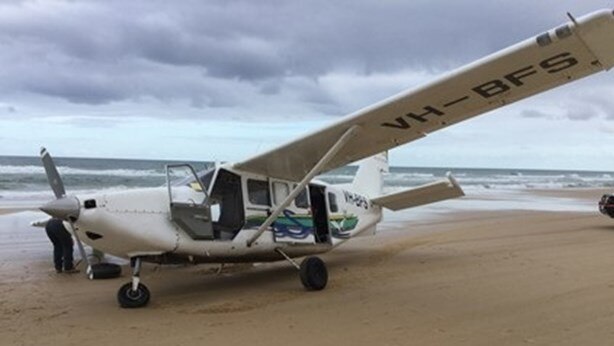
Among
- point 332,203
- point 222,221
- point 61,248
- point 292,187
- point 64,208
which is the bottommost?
point 61,248

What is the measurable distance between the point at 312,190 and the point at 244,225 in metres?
1.99

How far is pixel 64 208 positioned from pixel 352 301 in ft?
12.3

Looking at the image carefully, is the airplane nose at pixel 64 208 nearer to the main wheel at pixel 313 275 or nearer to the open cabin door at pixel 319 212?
the main wheel at pixel 313 275

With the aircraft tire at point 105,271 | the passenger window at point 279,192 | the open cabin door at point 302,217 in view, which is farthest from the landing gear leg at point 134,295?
the passenger window at point 279,192

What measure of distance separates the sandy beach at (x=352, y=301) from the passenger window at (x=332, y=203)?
1.04 metres

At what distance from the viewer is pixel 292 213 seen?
10164 millimetres

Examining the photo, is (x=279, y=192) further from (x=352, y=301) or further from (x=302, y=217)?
(x=352, y=301)

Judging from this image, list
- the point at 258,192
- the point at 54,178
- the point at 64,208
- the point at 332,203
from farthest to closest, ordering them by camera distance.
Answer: the point at 332,203, the point at 258,192, the point at 54,178, the point at 64,208

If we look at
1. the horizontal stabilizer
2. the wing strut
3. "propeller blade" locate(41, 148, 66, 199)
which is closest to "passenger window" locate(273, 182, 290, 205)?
the wing strut

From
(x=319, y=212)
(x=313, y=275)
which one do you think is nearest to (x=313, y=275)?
(x=313, y=275)

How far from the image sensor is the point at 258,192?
968 cm

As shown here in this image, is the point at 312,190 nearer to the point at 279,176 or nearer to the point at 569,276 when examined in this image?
the point at 279,176

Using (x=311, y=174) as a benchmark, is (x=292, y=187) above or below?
below

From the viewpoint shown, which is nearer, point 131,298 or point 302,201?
point 131,298
